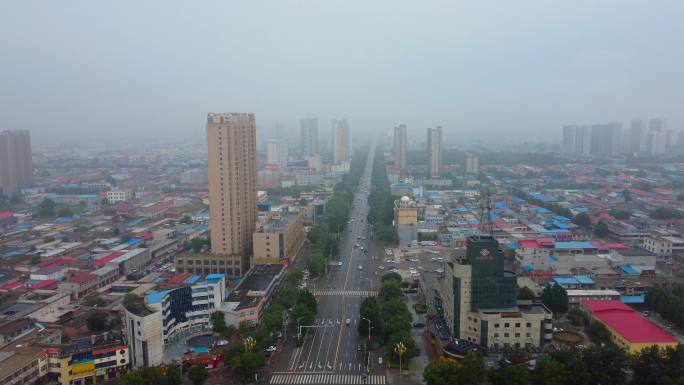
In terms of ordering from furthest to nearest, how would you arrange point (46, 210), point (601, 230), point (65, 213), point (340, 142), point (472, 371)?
1. point (340, 142)
2. point (46, 210)
3. point (65, 213)
4. point (601, 230)
5. point (472, 371)

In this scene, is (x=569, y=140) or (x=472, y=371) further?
(x=569, y=140)

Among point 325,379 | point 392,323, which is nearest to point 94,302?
point 325,379

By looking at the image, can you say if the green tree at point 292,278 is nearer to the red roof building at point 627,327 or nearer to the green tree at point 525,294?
the green tree at point 525,294

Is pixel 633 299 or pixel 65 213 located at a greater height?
pixel 65 213

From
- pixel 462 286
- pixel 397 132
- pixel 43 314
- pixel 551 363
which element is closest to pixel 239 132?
pixel 43 314

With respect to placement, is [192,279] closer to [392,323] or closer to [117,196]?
[392,323]

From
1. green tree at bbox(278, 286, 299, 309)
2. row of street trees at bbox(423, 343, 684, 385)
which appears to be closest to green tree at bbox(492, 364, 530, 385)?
row of street trees at bbox(423, 343, 684, 385)

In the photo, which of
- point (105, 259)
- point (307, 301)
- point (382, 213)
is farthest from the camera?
point (382, 213)

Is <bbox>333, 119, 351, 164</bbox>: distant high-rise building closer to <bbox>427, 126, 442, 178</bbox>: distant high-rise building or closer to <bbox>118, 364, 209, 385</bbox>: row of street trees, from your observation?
<bbox>427, 126, 442, 178</bbox>: distant high-rise building
